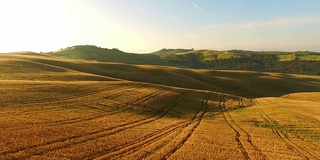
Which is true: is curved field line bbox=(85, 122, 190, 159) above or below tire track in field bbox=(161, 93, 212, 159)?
above

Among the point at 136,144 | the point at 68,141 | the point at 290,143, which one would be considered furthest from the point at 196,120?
the point at 68,141

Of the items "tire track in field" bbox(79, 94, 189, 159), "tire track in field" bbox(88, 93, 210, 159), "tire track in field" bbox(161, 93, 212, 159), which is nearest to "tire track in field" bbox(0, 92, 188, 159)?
"tire track in field" bbox(79, 94, 189, 159)

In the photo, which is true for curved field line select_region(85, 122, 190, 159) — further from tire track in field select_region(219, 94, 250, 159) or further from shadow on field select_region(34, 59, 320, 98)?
shadow on field select_region(34, 59, 320, 98)

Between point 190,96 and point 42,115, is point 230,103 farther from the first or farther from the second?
point 42,115

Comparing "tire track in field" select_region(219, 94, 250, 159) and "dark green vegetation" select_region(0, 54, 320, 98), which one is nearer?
"tire track in field" select_region(219, 94, 250, 159)

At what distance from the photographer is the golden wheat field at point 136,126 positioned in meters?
23.6

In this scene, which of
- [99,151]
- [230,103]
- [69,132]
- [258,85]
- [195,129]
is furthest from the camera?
[258,85]

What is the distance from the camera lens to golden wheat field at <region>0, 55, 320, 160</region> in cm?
2363

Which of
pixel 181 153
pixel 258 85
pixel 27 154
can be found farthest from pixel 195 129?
pixel 258 85

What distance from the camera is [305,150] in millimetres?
28188

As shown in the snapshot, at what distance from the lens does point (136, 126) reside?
109 feet

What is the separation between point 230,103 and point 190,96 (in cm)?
888

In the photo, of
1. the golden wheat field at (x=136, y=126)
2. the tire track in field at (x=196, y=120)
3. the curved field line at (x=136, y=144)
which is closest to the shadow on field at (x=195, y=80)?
the tire track in field at (x=196, y=120)

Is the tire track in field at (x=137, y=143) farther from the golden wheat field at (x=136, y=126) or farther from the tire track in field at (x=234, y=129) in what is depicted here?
the tire track in field at (x=234, y=129)
